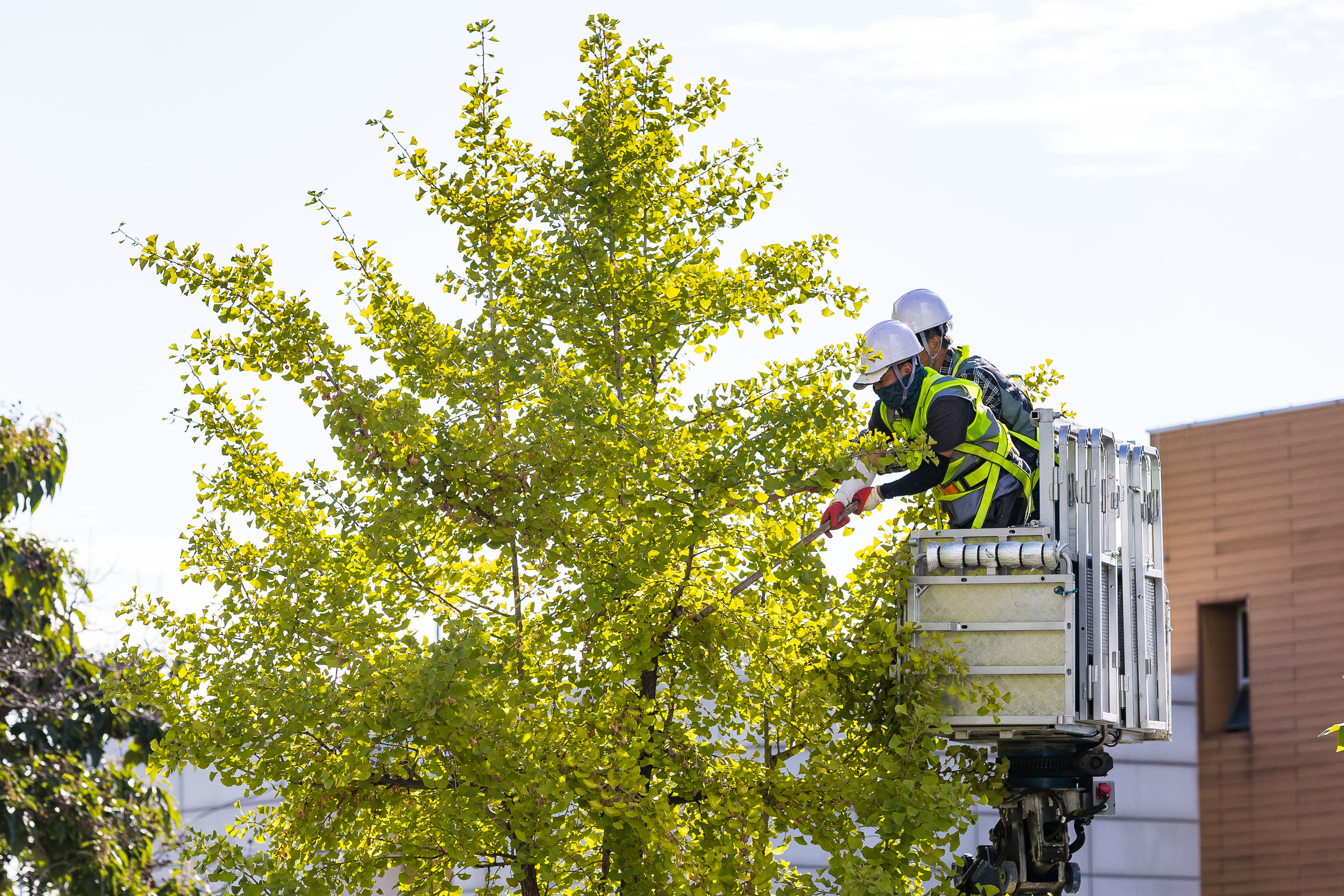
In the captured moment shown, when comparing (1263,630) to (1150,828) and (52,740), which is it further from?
(52,740)

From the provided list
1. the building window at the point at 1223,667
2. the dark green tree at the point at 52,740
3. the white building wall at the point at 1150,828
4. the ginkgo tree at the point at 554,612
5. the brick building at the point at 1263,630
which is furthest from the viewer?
the white building wall at the point at 1150,828

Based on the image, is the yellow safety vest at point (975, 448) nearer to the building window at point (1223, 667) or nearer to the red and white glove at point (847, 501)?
the red and white glove at point (847, 501)

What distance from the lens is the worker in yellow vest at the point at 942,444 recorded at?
31.7 feet

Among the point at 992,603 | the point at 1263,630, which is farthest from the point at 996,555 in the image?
the point at 1263,630

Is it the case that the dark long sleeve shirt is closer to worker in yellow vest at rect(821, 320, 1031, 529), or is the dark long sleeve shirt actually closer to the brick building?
worker in yellow vest at rect(821, 320, 1031, 529)

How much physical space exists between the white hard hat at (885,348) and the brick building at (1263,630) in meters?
18.6

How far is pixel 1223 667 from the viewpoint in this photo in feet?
94.6

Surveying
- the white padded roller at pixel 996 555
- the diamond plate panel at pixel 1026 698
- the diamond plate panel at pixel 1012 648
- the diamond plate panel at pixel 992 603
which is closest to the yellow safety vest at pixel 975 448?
the white padded roller at pixel 996 555

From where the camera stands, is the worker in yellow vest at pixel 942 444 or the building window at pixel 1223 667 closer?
the worker in yellow vest at pixel 942 444

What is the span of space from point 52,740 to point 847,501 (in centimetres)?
830

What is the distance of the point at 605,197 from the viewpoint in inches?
408

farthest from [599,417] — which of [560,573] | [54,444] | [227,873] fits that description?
[54,444]

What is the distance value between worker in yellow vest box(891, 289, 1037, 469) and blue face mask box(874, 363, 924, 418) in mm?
355

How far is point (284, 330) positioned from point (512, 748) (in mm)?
2789
